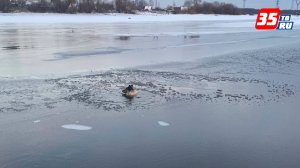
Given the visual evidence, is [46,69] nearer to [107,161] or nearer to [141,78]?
[141,78]

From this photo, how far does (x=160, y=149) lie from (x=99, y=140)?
900mm

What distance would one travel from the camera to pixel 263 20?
850 centimetres

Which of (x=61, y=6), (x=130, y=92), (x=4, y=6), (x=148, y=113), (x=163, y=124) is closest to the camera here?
(x=163, y=124)

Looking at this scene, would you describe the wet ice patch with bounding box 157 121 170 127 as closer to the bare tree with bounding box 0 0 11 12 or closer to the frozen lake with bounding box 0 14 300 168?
the frozen lake with bounding box 0 14 300 168

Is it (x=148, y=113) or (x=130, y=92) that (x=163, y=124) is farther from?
(x=130, y=92)

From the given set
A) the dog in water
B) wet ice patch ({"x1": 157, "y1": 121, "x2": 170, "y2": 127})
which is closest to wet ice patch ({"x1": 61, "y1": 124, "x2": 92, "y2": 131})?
wet ice patch ({"x1": 157, "y1": 121, "x2": 170, "y2": 127})

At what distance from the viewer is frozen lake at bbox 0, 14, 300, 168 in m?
5.03

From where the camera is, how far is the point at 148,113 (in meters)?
6.97

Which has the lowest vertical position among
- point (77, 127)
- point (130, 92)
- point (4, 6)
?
point (77, 127)

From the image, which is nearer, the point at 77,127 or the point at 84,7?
the point at 77,127

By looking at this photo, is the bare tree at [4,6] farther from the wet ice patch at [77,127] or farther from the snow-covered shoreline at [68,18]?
the wet ice patch at [77,127]

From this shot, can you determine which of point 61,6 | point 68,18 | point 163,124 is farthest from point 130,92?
point 61,6

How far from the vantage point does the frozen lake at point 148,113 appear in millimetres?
5031

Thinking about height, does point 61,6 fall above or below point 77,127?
above
